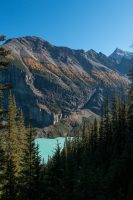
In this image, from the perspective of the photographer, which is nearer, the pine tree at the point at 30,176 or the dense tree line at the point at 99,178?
the dense tree line at the point at 99,178

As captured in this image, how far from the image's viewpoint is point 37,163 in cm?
3844

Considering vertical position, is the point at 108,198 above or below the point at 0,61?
below

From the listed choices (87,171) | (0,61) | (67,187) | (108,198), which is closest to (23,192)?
(67,187)

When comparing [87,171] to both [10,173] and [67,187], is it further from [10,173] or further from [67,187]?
[10,173]

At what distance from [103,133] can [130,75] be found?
4287 cm

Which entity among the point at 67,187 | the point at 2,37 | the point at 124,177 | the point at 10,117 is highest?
→ the point at 2,37

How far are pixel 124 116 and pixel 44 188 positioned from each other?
44.4 metres

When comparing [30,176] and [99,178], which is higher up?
[30,176]

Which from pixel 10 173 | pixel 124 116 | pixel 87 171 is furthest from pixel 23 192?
pixel 124 116

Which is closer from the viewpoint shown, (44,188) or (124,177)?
(124,177)

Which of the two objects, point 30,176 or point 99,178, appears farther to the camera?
point 30,176

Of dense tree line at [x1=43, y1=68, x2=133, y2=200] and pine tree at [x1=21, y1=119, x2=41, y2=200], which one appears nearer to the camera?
dense tree line at [x1=43, y1=68, x2=133, y2=200]

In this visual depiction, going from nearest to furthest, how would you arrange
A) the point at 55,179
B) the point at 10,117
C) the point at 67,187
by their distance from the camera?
1. the point at 67,187
2. the point at 55,179
3. the point at 10,117

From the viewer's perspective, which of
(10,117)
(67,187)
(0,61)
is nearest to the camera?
(0,61)
